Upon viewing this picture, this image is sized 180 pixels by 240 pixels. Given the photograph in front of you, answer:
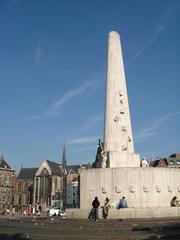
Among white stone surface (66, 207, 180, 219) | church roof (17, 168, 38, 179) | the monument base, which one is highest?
church roof (17, 168, 38, 179)

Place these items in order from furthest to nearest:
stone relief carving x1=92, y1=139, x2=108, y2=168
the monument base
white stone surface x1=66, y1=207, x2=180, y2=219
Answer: stone relief carving x1=92, y1=139, x2=108, y2=168 → the monument base → white stone surface x1=66, y1=207, x2=180, y2=219

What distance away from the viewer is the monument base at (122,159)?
2064 cm

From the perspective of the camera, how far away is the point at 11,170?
113562 mm

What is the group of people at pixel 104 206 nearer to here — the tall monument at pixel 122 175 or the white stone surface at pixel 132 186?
the tall monument at pixel 122 175

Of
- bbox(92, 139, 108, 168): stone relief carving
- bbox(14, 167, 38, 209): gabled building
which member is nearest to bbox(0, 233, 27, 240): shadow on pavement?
bbox(92, 139, 108, 168): stone relief carving

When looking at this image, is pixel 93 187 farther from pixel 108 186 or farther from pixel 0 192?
pixel 0 192

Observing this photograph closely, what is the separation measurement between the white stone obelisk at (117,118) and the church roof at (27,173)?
105750 mm

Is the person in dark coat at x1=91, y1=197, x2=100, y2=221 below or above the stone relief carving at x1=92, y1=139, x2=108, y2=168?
below

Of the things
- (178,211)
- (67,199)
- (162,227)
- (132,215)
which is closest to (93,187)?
(132,215)

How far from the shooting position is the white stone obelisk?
21062 millimetres

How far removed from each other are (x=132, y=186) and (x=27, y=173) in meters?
112

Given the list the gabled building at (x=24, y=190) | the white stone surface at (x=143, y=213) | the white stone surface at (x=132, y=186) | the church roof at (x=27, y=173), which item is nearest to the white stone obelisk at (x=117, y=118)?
the white stone surface at (x=132, y=186)

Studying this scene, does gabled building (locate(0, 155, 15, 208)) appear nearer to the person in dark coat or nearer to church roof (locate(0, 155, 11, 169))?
church roof (locate(0, 155, 11, 169))

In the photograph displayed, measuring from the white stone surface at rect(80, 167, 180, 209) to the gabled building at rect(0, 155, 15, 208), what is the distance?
308 ft
